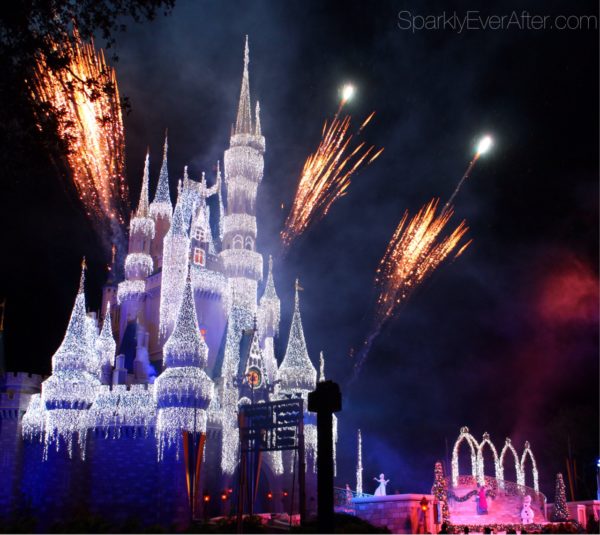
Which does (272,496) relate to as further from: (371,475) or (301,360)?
(371,475)

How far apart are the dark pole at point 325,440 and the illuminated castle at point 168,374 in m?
23.0

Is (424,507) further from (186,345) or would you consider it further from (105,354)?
(105,354)

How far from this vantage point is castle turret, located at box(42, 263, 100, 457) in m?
36.4

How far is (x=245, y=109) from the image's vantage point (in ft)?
163

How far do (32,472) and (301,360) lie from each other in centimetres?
1636

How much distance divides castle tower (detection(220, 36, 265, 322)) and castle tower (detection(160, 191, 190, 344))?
13.2 feet

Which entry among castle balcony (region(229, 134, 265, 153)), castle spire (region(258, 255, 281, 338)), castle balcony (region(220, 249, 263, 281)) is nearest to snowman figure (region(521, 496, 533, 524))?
castle spire (region(258, 255, 281, 338))

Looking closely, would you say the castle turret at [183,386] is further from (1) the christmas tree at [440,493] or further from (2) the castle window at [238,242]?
(1) the christmas tree at [440,493]

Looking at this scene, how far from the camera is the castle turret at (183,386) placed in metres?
35.6

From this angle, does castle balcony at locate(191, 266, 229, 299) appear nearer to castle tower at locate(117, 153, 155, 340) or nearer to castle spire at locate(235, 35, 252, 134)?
castle tower at locate(117, 153, 155, 340)

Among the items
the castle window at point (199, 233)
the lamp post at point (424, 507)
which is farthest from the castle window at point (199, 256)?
the lamp post at point (424, 507)

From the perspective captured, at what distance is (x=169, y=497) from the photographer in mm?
34281

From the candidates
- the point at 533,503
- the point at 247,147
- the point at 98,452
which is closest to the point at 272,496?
the point at 98,452

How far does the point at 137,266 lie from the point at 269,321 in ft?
33.1
